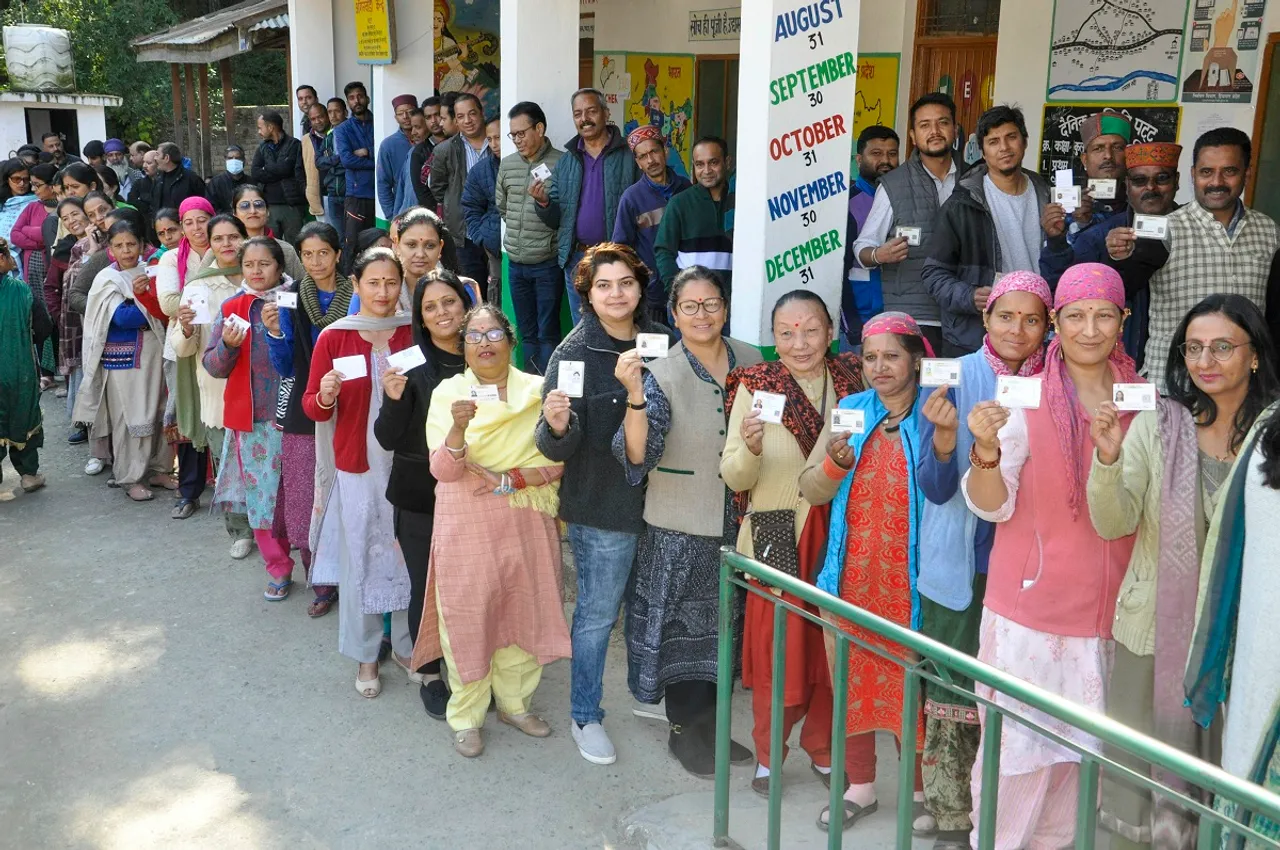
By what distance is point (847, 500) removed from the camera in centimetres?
380

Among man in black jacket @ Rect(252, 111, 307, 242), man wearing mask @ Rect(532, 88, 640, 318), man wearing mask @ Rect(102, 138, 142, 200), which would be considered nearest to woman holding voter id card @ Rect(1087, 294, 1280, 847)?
man wearing mask @ Rect(532, 88, 640, 318)

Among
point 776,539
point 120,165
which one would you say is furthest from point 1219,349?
point 120,165

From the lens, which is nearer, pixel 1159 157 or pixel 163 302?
pixel 1159 157

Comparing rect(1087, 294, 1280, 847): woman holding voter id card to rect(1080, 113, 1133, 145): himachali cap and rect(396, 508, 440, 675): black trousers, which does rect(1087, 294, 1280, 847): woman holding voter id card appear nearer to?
rect(1080, 113, 1133, 145): himachali cap

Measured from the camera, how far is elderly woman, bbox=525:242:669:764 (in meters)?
4.22

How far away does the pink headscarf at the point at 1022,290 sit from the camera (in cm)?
358

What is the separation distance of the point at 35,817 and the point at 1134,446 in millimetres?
3805

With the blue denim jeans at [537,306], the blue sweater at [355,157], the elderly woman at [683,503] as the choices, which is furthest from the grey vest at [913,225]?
the blue sweater at [355,157]

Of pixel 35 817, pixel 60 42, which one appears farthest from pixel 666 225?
pixel 60 42

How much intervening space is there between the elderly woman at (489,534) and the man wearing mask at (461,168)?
454 cm

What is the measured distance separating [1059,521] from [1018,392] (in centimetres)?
47

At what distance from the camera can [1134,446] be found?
325 cm

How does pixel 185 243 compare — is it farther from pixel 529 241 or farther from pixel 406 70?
pixel 406 70

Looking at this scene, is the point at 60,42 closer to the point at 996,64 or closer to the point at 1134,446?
the point at 996,64
